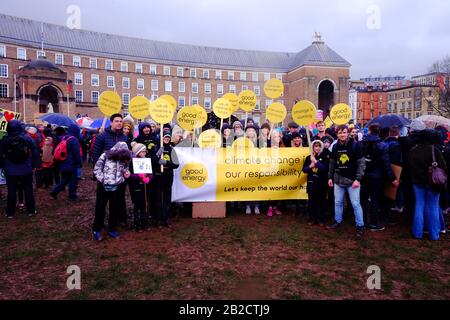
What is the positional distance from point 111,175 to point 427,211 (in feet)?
19.4

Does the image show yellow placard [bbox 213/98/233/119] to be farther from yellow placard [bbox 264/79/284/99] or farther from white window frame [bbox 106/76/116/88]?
white window frame [bbox 106/76/116/88]

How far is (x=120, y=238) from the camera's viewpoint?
6305mm

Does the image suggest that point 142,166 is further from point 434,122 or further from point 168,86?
point 168,86

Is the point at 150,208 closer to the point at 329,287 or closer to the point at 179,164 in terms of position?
the point at 179,164

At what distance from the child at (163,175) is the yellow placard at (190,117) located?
105cm

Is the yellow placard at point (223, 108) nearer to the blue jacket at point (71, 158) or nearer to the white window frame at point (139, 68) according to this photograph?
the blue jacket at point (71, 158)

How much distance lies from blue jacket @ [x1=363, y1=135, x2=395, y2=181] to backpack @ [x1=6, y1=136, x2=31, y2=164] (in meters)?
7.28

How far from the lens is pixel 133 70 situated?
222 ft

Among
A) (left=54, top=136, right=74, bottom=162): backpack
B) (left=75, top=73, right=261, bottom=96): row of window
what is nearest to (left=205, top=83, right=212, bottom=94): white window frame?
(left=75, top=73, right=261, bottom=96): row of window

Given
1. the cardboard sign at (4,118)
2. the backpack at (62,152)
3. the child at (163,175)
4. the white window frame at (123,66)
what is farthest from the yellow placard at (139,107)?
the white window frame at (123,66)

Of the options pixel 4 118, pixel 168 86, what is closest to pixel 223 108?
pixel 4 118

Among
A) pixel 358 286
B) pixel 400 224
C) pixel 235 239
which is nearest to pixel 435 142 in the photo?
pixel 400 224

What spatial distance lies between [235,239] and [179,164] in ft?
7.20

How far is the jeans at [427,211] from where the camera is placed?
6.20 metres
